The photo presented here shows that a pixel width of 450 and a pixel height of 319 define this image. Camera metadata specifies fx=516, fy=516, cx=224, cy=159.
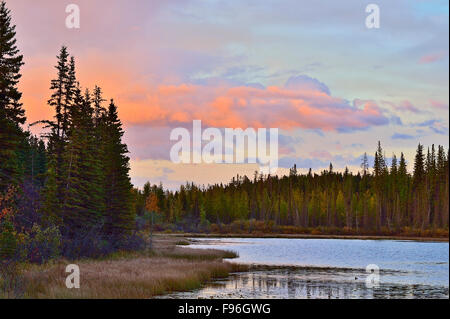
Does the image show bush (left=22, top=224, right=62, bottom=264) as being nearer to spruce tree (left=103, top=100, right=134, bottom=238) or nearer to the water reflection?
the water reflection

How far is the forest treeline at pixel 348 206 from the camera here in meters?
124

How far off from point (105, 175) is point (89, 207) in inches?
236

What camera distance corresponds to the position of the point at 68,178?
48656 mm

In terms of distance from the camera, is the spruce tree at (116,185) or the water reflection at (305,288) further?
the spruce tree at (116,185)

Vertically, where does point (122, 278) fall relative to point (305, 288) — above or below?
above

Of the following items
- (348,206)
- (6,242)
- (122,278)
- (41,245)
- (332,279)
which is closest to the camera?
(6,242)

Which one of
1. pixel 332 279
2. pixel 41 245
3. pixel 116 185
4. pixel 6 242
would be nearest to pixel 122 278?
pixel 6 242

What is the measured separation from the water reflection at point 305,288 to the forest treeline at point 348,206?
265 ft

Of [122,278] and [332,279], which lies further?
[332,279]

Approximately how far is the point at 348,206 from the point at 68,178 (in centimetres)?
10903

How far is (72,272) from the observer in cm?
3338

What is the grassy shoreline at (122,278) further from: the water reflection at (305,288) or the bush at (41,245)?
the water reflection at (305,288)

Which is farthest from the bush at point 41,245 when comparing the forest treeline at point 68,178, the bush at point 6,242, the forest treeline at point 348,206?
the forest treeline at point 348,206

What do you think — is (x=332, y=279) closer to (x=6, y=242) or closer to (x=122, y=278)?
(x=122, y=278)
